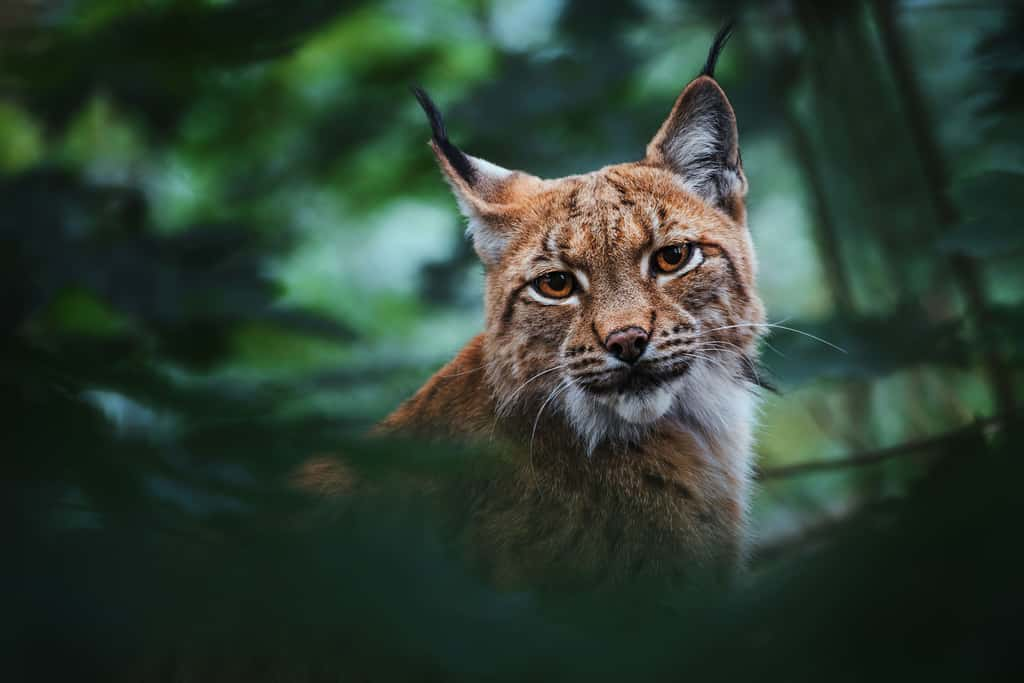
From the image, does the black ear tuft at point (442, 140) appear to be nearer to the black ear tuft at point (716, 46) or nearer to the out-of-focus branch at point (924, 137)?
the black ear tuft at point (716, 46)

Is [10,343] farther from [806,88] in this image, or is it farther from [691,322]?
[806,88]

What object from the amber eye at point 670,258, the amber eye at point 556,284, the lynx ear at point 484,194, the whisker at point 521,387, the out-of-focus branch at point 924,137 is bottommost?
the whisker at point 521,387

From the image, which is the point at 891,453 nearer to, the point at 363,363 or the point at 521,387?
the point at 363,363

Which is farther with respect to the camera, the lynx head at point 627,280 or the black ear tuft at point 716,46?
the lynx head at point 627,280

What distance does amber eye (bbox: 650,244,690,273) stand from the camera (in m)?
3.80

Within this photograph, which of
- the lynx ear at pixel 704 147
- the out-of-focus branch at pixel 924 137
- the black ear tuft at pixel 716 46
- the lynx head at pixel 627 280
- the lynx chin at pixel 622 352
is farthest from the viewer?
the out-of-focus branch at pixel 924 137

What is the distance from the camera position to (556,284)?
3895mm

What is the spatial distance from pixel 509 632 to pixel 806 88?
25.5 feet

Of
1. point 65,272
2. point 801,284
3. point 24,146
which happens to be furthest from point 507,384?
point 801,284

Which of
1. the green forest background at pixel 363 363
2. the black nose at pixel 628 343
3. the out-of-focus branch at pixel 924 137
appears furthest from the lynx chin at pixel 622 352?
the out-of-focus branch at pixel 924 137

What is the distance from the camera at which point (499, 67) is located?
545 cm

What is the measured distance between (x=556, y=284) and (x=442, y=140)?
33.6 inches

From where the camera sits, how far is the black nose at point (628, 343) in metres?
3.38

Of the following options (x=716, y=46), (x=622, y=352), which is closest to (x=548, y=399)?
(x=622, y=352)
